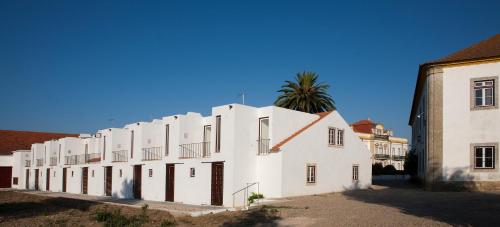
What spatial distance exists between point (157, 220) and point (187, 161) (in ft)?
28.9

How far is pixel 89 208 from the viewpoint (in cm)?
2373

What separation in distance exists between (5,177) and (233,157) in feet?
131

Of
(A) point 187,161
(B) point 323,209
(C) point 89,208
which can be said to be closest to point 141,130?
(A) point 187,161

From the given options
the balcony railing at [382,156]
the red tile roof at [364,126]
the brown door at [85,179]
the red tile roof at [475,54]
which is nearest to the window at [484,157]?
the red tile roof at [475,54]

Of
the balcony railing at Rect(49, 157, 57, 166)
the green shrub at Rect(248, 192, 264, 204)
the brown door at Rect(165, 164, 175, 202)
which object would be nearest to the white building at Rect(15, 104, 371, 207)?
the brown door at Rect(165, 164, 175, 202)

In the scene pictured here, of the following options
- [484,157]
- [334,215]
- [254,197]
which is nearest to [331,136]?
[254,197]

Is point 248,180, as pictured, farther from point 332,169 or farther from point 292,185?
point 332,169

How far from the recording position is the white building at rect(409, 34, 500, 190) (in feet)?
77.5

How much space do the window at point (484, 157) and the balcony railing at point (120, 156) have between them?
2218cm

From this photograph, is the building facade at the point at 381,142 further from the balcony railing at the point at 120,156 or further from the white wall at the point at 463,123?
the white wall at the point at 463,123

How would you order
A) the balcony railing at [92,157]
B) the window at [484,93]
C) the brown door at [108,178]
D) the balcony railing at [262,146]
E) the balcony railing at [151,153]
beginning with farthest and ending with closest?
the balcony railing at [92,157]
the brown door at [108,178]
the balcony railing at [151,153]
the balcony railing at [262,146]
the window at [484,93]

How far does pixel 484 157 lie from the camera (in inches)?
938

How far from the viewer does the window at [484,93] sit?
78.1 feet

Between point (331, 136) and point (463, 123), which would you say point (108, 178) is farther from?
point (463, 123)
